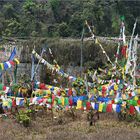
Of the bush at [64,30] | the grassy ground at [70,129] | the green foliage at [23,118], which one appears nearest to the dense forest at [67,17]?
the bush at [64,30]

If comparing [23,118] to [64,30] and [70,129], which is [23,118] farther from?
[64,30]

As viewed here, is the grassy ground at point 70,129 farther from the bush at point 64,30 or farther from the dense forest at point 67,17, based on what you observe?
the bush at point 64,30

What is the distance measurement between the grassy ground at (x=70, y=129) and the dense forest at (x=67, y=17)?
21.9m

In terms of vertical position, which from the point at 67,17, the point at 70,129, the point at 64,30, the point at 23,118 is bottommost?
the point at 70,129

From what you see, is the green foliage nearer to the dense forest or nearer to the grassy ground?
the grassy ground

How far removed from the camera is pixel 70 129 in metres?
12.5

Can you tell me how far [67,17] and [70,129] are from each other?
2789 cm

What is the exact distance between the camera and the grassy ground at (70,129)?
36.4ft

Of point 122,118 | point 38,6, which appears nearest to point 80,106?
point 122,118

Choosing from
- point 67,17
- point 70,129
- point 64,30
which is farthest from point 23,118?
point 67,17

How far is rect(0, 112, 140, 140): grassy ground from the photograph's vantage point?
11.1m

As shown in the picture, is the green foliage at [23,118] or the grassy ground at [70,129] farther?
the green foliage at [23,118]

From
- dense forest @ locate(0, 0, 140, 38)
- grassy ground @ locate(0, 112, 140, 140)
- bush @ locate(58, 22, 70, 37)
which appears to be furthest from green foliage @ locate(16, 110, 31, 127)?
bush @ locate(58, 22, 70, 37)

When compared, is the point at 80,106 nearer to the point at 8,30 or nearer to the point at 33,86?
the point at 33,86
